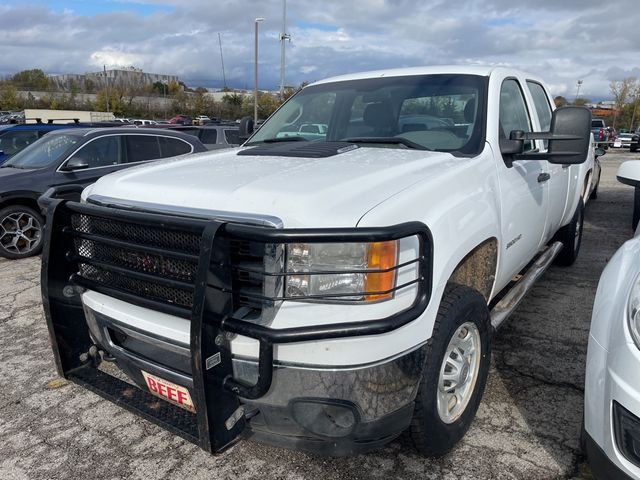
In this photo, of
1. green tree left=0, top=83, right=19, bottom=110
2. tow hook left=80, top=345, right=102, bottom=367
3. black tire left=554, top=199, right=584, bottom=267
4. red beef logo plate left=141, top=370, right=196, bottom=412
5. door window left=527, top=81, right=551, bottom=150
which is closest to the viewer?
red beef logo plate left=141, top=370, right=196, bottom=412

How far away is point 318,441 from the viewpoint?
6.82 feet

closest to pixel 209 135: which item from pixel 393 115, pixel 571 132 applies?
pixel 393 115

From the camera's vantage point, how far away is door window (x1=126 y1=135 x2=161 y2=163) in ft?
25.3

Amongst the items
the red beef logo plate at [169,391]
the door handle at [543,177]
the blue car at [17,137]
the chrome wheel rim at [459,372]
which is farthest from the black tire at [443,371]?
the blue car at [17,137]

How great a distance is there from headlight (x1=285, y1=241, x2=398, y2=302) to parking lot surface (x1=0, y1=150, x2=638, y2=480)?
1.06m

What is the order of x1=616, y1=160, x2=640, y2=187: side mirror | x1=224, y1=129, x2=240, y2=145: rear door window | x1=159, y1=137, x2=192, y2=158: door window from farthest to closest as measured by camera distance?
x1=224, y1=129, x2=240, y2=145: rear door window, x1=159, y1=137, x2=192, y2=158: door window, x1=616, y1=160, x2=640, y2=187: side mirror

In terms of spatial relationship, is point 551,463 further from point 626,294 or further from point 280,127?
point 280,127

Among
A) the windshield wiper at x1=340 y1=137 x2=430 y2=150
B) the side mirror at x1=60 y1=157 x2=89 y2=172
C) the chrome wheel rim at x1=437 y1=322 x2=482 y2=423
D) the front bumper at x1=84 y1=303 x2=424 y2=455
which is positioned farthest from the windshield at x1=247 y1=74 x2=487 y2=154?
the side mirror at x1=60 y1=157 x2=89 y2=172

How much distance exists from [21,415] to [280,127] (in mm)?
2547

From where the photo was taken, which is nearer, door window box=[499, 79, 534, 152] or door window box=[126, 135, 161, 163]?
door window box=[499, 79, 534, 152]

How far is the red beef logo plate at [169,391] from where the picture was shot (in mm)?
2207

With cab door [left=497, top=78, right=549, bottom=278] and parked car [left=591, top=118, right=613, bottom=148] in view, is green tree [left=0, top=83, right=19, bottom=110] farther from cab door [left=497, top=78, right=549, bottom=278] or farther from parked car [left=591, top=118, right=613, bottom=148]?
cab door [left=497, top=78, right=549, bottom=278]

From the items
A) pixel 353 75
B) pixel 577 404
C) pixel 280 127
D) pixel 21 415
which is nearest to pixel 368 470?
pixel 577 404

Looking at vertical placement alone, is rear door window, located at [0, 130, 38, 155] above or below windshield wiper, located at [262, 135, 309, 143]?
below
